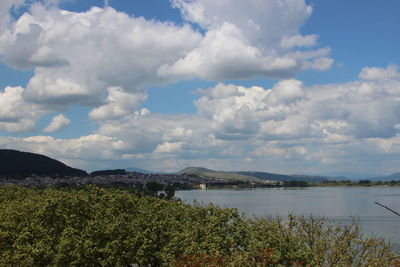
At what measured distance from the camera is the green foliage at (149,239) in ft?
104

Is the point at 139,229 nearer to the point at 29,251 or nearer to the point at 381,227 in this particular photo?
the point at 29,251

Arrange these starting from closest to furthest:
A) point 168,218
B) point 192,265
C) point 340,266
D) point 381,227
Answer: point 192,265
point 340,266
point 168,218
point 381,227

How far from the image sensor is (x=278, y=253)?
1226 inches

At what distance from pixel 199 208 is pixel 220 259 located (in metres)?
14.9

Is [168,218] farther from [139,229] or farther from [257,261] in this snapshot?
[257,261]

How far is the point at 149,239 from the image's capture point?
36.3m

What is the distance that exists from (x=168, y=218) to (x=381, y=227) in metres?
77.0

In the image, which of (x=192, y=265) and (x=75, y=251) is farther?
(x=75, y=251)

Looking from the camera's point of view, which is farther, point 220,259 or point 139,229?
point 139,229

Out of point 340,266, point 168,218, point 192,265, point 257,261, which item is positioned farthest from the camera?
point 168,218

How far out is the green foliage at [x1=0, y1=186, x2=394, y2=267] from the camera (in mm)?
31562

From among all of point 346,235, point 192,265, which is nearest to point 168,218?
point 192,265

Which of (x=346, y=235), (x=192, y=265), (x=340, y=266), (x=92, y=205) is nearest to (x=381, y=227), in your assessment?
(x=346, y=235)

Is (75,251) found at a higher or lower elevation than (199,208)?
lower
